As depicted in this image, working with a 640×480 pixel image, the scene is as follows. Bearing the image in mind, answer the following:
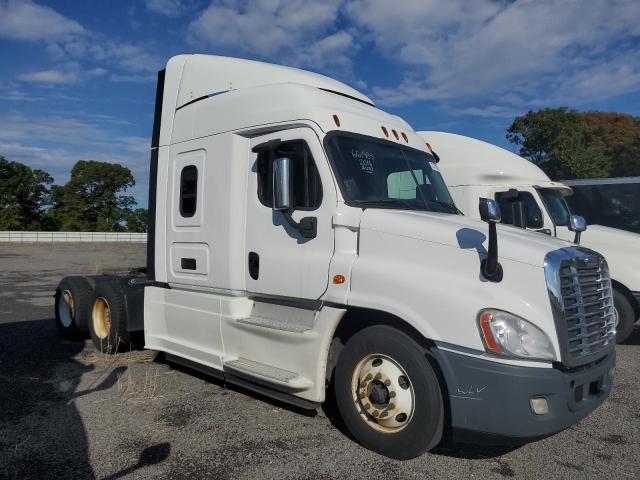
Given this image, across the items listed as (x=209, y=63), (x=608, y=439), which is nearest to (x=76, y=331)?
(x=209, y=63)

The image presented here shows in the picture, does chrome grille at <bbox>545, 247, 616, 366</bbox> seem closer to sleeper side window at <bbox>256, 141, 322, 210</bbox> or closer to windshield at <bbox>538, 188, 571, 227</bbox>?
sleeper side window at <bbox>256, 141, 322, 210</bbox>

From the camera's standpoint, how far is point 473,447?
13.9 feet

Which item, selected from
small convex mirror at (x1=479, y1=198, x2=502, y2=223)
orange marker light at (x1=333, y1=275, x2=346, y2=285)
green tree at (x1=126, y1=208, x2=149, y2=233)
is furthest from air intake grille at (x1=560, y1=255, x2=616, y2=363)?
green tree at (x1=126, y1=208, x2=149, y2=233)

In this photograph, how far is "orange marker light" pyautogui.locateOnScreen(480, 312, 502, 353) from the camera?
342cm

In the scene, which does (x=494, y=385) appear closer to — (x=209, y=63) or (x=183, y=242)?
(x=183, y=242)

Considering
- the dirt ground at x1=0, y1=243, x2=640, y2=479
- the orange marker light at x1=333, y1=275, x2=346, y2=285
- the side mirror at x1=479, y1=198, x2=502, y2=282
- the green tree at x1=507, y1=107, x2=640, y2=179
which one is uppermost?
the green tree at x1=507, y1=107, x2=640, y2=179

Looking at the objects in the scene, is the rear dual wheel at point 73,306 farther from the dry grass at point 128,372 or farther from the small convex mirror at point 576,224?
the small convex mirror at point 576,224

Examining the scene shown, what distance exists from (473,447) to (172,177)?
4012 millimetres

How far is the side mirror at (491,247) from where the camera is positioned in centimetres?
348

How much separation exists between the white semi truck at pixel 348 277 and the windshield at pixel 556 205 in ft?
13.9

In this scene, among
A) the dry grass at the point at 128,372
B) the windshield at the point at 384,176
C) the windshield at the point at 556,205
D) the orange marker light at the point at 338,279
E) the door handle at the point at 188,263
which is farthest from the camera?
the windshield at the point at 556,205

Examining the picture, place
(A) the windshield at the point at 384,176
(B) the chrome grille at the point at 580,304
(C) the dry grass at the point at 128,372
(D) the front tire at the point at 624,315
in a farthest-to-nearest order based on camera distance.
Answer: (D) the front tire at the point at 624,315 < (C) the dry grass at the point at 128,372 < (A) the windshield at the point at 384,176 < (B) the chrome grille at the point at 580,304

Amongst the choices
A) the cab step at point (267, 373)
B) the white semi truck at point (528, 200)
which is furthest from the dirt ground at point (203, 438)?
the white semi truck at point (528, 200)

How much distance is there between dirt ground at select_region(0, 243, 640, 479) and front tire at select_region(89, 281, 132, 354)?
45 centimetres
